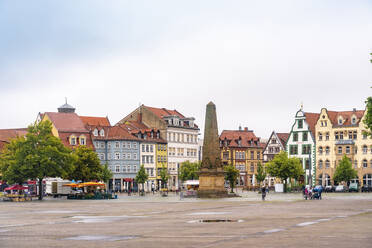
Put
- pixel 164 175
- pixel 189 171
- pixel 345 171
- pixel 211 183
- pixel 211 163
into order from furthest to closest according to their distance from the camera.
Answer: pixel 164 175 → pixel 189 171 → pixel 345 171 → pixel 211 183 → pixel 211 163

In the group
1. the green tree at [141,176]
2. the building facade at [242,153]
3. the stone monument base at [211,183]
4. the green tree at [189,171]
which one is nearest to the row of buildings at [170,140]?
the building facade at [242,153]

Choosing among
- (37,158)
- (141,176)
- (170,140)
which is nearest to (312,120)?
(170,140)

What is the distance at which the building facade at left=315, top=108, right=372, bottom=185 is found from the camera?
132m

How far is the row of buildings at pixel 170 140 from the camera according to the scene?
13338 centimetres

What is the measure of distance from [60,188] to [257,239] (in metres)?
82.9

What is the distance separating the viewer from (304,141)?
460 feet

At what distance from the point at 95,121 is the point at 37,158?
70.7 meters

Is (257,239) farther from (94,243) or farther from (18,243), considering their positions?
(18,243)

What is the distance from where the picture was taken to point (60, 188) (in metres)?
102

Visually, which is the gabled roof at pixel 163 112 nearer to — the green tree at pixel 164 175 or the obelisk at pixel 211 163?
the green tree at pixel 164 175

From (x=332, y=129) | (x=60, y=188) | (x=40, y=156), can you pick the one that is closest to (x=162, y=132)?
(x=332, y=129)

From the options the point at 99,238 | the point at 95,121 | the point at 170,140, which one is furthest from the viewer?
the point at 170,140

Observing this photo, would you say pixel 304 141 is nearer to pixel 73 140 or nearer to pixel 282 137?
pixel 282 137

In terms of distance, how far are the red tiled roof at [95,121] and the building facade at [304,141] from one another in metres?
37.8
